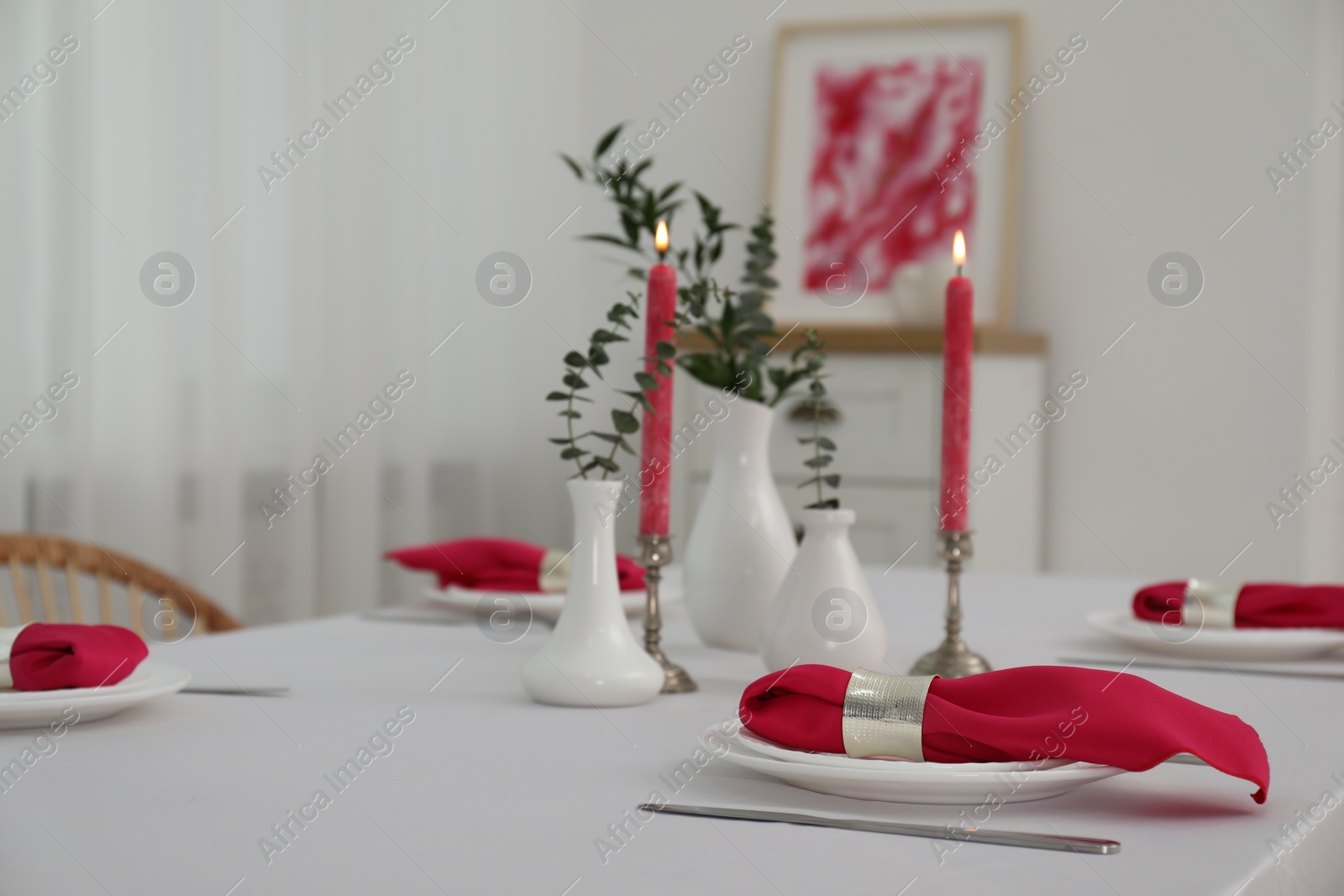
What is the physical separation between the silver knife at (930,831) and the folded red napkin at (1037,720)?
6cm

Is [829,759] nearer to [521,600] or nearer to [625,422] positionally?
[625,422]

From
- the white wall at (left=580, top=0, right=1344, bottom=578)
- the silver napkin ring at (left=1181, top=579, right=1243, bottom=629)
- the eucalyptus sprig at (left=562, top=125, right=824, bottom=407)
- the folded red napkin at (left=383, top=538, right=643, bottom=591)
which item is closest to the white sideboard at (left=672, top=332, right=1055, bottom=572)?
the white wall at (left=580, top=0, right=1344, bottom=578)

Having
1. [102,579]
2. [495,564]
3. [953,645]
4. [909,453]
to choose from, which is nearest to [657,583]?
[953,645]

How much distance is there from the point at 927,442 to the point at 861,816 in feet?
7.52

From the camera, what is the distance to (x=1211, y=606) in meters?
1.18

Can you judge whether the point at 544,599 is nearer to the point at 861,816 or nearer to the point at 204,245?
the point at 861,816

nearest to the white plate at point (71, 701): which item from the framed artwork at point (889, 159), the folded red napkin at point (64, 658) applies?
the folded red napkin at point (64, 658)

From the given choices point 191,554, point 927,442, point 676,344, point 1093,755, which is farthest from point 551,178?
point 1093,755

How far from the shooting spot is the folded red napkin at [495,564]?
131 cm

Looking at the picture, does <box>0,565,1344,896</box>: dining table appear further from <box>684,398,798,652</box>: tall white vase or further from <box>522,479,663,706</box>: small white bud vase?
<box>684,398,798,652</box>: tall white vase

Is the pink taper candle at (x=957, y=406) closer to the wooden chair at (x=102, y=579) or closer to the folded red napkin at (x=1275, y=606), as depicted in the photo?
the folded red napkin at (x=1275, y=606)

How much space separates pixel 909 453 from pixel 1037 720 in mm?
2260

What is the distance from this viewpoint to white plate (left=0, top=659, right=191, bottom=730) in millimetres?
739

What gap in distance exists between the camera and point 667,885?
1.62 feet
